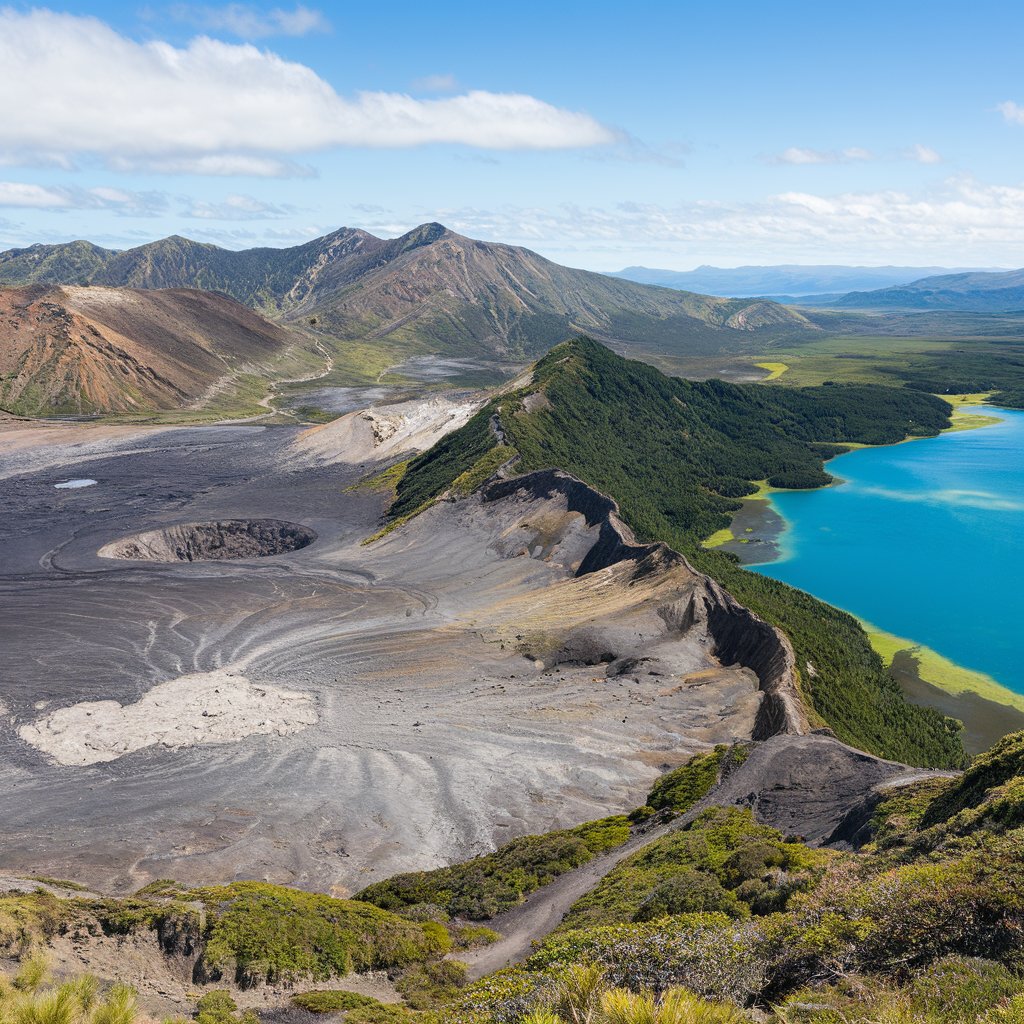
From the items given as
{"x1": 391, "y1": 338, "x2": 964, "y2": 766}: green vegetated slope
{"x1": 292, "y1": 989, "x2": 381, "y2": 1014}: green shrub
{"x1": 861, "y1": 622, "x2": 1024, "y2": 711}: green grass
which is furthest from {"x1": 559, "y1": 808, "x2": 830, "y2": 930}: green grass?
{"x1": 861, "y1": 622, "x2": 1024, "y2": 711}: green grass

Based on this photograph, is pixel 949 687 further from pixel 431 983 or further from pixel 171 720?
pixel 171 720

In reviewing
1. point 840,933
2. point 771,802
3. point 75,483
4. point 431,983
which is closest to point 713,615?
point 771,802

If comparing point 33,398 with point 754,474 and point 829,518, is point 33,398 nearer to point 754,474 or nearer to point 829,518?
point 754,474

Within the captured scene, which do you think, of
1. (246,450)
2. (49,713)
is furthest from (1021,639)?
(246,450)

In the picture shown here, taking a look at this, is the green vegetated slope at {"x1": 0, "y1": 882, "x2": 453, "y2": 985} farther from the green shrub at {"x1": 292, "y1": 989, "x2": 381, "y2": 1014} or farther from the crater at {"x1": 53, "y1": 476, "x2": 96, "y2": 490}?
the crater at {"x1": 53, "y1": 476, "x2": 96, "y2": 490}

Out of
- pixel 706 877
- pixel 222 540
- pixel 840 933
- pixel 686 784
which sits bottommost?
pixel 222 540
